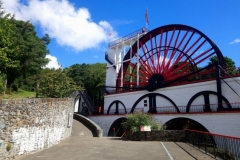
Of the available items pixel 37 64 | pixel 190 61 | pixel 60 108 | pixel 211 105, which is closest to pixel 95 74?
pixel 37 64

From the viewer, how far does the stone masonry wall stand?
6.26 m

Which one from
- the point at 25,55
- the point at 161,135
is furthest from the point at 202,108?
the point at 25,55

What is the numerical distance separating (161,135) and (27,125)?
30.5ft

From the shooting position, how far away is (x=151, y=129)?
47.1ft

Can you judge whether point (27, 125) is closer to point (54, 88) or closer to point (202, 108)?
point (54, 88)

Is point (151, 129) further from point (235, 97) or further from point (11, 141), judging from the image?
point (11, 141)

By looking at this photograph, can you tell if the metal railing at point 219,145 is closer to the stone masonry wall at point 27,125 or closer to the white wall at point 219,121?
the white wall at point 219,121

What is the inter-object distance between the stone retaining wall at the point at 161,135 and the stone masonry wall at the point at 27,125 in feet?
19.5

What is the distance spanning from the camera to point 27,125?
7.36m

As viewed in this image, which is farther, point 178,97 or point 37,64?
point 37,64

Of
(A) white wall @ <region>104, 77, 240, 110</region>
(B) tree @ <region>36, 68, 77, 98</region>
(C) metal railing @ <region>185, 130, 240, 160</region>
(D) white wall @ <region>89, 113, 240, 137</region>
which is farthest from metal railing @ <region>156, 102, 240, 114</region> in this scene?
(B) tree @ <region>36, 68, 77, 98</region>

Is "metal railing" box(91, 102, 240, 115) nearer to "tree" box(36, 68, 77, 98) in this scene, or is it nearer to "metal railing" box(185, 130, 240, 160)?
"metal railing" box(185, 130, 240, 160)

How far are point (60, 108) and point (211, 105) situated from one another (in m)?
13.7

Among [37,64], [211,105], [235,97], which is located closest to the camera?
[235,97]
